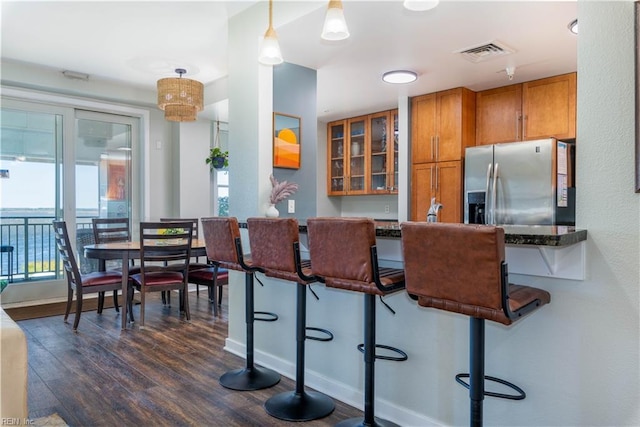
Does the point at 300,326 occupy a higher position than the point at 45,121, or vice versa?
the point at 45,121

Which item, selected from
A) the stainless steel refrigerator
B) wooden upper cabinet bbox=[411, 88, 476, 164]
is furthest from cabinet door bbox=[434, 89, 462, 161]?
the stainless steel refrigerator

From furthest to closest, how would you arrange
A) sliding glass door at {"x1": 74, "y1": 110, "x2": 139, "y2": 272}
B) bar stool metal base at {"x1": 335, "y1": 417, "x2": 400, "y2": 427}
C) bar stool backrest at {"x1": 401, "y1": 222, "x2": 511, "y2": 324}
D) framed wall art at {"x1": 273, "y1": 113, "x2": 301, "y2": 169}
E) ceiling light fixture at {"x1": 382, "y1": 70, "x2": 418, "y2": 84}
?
sliding glass door at {"x1": 74, "y1": 110, "x2": 139, "y2": 272} → ceiling light fixture at {"x1": 382, "y1": 70, "x2": 418, "y2": 84} → framed wall art at {"x1": 273, "y1": 113, "x2": 301, "y2": 169} → bar stool metal base at {"x1": 335, "y1": 417, "x2": 400, "y2": 427} → bar stool backrest at {"x1": 401, "y1": 222, "x2": 511, "y2": 324}

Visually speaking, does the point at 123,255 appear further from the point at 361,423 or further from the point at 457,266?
the point at 457,266

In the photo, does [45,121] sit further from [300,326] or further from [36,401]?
[300,326]

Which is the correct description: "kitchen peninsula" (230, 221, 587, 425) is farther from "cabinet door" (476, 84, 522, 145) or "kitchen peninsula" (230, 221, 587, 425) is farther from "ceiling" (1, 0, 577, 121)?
"cabinet door" (476, 84, 522, 145)

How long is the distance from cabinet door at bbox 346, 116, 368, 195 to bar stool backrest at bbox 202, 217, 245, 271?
322 cm

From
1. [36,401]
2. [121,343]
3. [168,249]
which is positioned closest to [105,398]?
[36,401]

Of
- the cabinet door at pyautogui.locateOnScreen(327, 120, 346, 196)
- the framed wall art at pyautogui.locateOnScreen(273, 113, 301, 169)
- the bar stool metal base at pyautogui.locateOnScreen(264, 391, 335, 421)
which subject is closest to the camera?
the bar stool metal base at pyautogui.locateOnScreen(264, 391, 335, 421)

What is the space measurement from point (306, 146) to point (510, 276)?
6.50 feet

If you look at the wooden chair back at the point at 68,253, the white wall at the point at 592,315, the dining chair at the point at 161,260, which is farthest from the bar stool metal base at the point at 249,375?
the wooden chair back at the point at 68,253

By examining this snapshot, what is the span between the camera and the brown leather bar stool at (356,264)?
5.50ft

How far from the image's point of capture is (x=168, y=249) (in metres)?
3.68

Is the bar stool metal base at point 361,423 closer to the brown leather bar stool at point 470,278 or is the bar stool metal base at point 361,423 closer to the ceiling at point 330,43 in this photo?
the brown leather bar stool at point 470,278

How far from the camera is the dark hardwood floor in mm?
2145
